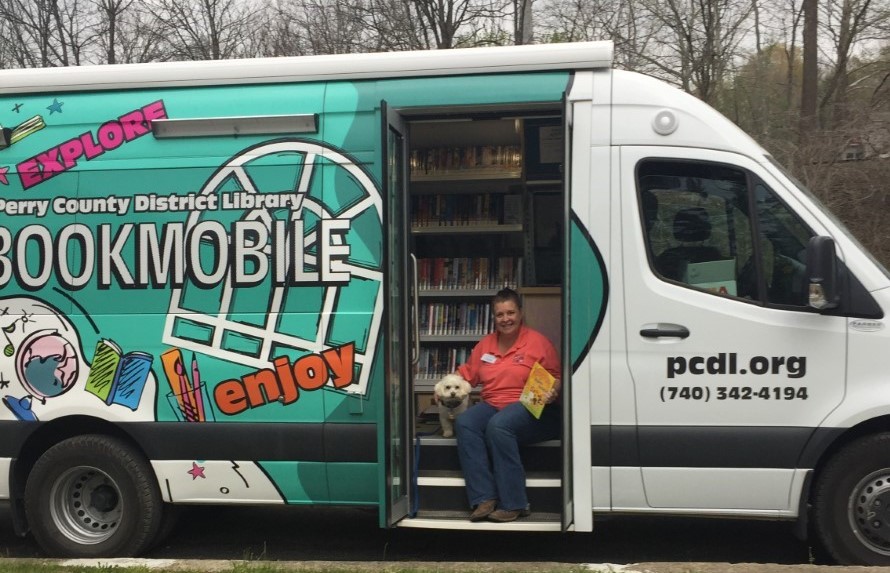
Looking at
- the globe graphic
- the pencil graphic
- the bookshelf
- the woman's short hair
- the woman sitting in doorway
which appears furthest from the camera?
the bookshelf

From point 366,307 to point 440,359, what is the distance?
1791mm

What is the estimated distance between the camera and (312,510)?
22.9 ft

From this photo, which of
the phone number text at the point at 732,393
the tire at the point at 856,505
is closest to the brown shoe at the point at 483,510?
the phone number text at the point at 732,393

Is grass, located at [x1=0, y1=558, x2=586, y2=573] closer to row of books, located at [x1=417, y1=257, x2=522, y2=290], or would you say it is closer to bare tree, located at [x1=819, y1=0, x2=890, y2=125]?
row of books, located at [x1=417, y1=257, x2=522, y2=290]

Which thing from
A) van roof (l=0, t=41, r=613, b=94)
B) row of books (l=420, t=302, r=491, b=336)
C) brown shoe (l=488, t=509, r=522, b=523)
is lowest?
brown shoe (l=488, t=509, r=522, b=523)

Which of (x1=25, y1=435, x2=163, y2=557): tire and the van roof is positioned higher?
the van roof

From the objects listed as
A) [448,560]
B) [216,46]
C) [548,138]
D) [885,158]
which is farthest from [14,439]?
[216,46]

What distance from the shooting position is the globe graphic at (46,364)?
5426mm

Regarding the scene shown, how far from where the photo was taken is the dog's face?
557 cm

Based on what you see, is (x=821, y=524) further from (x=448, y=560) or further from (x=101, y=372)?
(x=101, y=372)

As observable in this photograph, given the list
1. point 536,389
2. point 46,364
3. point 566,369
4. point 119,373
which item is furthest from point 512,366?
point 46,364

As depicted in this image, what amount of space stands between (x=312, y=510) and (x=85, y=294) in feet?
8.39

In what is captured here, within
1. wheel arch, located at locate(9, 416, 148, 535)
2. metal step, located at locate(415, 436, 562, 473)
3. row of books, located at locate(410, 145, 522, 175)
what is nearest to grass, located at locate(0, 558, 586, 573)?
wheel arch, located at locate(9, 416, 148, 535)

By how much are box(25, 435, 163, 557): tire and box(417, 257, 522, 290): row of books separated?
2.54 metres
